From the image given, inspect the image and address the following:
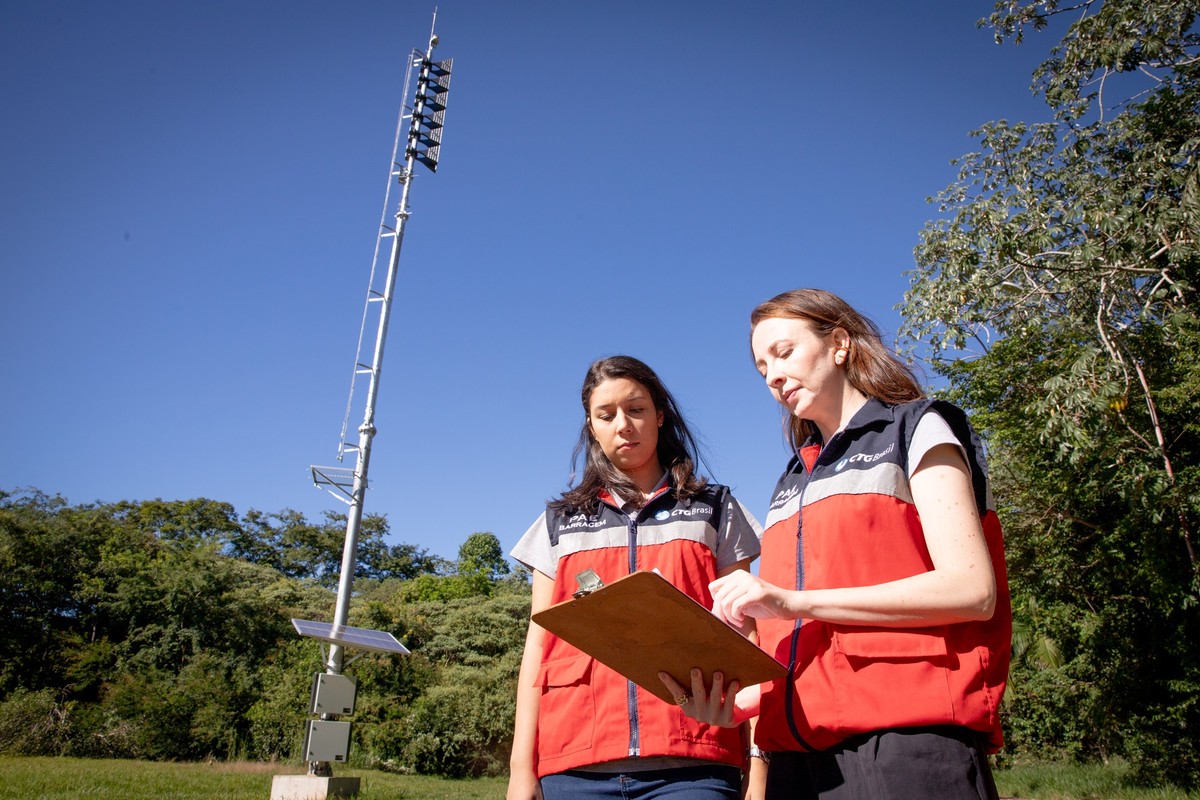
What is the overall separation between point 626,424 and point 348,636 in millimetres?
10169

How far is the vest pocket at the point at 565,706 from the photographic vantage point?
180 cm

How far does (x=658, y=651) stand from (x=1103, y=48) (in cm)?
1039

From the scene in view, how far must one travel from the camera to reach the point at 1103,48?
8.88 metres

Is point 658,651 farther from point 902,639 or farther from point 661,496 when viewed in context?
point 661,496

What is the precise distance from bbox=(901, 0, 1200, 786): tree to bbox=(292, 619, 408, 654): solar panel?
8519 mm

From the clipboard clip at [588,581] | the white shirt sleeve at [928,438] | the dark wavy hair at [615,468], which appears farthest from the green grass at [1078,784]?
the clipboard clip at [588,581]

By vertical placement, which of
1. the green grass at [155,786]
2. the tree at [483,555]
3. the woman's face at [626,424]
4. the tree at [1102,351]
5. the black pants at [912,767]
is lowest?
the green grass at [155,786]

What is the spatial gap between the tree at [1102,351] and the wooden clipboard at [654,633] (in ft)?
23.0

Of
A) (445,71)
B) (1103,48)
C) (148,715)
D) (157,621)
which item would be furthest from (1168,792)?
(157,621)

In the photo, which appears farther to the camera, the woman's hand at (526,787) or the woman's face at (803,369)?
the woman's hand at (526,787)

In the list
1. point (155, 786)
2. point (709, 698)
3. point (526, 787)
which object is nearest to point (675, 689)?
point (709, 698)

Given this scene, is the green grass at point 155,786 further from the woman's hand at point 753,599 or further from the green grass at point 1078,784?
the woman's hand at point 753,599

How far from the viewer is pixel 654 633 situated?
1.28 m

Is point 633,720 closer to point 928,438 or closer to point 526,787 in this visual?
point 526,787
